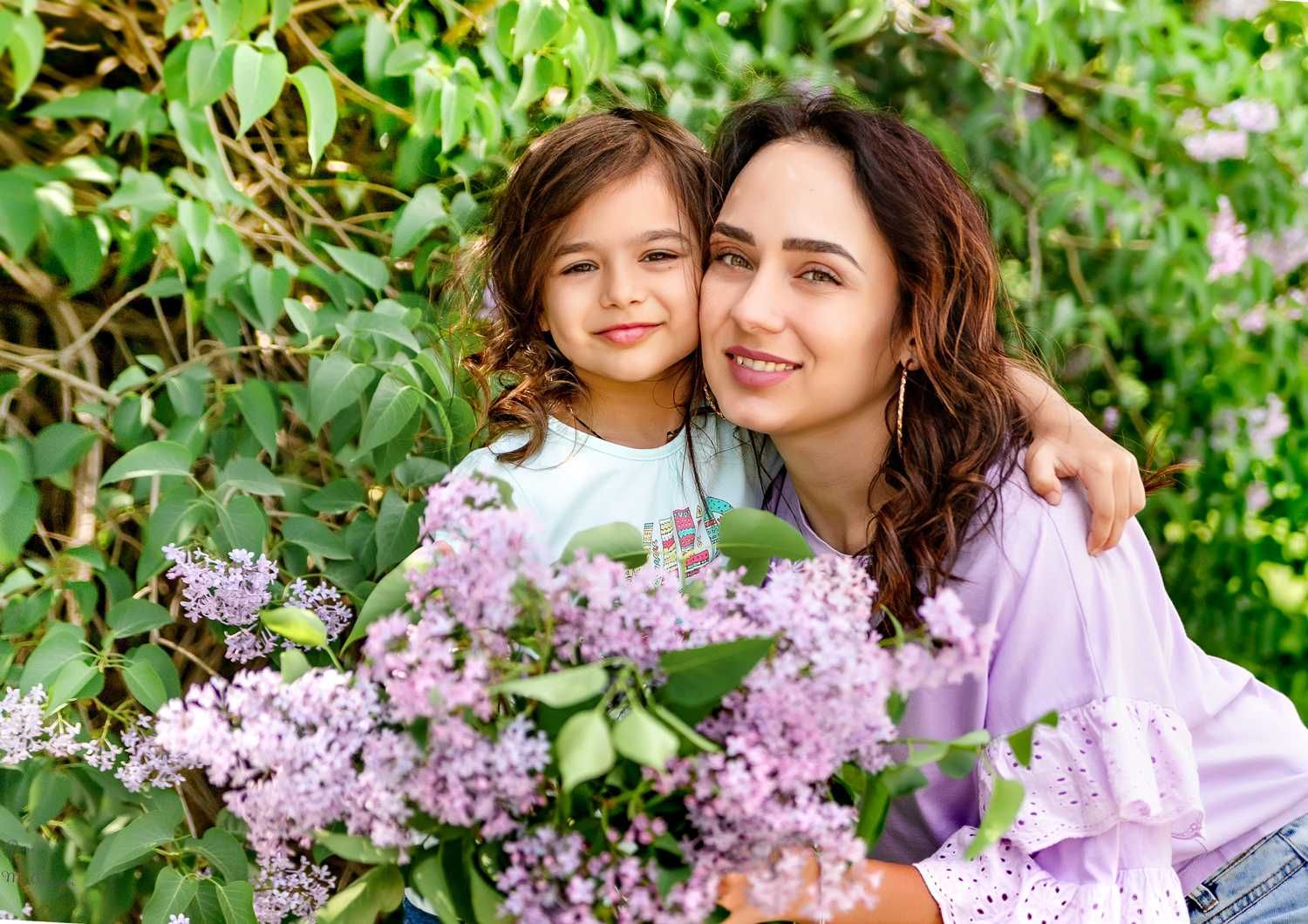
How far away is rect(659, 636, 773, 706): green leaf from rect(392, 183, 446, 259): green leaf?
37.8 inches

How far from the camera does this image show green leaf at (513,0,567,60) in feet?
5.18

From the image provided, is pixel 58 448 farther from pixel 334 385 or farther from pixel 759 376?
pixel 759 376

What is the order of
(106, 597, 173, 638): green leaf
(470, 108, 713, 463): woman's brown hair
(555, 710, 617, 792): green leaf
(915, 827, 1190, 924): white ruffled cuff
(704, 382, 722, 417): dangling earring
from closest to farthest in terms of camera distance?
(555, 710, 617, 792): green leaf, (915, 827, 1190, 924): white ruffled cuff, (106, 597, 173, 638): green leaf, (470, 108, 713, 463): woman's brown hair, (704, 382, 722, 417): dangling earring

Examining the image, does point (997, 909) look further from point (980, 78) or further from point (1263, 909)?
point (980, 78)

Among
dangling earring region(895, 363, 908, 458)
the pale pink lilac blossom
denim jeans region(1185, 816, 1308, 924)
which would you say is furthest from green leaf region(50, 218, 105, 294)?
the pale pink lilac blossom

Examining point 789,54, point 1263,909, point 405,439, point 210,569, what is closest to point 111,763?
point 210,569

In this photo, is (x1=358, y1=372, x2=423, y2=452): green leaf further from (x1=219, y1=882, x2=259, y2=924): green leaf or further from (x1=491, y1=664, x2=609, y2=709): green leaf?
(x1=491, y1=664, x2=609, y2=709): green leaf

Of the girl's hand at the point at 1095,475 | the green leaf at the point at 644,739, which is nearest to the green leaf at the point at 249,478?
the green leaf at the point at 644,739

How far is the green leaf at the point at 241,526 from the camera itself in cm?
144

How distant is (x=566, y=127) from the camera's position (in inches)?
64.2

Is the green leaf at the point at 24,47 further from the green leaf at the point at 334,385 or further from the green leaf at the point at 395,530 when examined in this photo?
the green leaf at the point at 395,530

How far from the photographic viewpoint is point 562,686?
815 mm

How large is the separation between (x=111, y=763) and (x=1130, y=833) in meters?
1.13

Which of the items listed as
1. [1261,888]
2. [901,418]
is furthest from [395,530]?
[1261,888]
